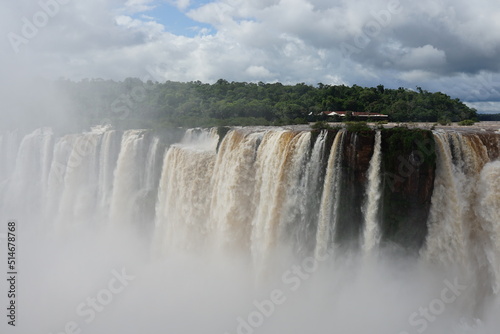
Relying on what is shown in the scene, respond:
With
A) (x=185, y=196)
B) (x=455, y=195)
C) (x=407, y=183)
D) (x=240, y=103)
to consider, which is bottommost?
(x=185, y=196)

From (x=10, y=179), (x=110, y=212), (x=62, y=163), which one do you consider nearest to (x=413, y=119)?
(x=110, y=212)

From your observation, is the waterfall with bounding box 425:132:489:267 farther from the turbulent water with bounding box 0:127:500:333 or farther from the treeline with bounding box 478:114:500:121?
the treeline with bounding box 478:114:500:121

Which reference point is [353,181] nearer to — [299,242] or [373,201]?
[373,201]

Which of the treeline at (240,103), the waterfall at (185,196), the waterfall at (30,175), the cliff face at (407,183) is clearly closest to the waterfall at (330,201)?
the cliff face at (407,183)

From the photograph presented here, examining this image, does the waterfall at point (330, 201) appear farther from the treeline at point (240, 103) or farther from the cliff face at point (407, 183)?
the treeline at point (240, 103)

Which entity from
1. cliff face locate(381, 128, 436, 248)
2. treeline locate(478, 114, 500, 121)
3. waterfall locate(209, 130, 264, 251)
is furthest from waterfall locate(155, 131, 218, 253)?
treeline locate(478, 114, 500, 121)

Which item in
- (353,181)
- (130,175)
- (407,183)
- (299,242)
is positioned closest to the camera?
(407,183)

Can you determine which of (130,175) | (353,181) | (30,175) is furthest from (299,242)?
(30,175)
